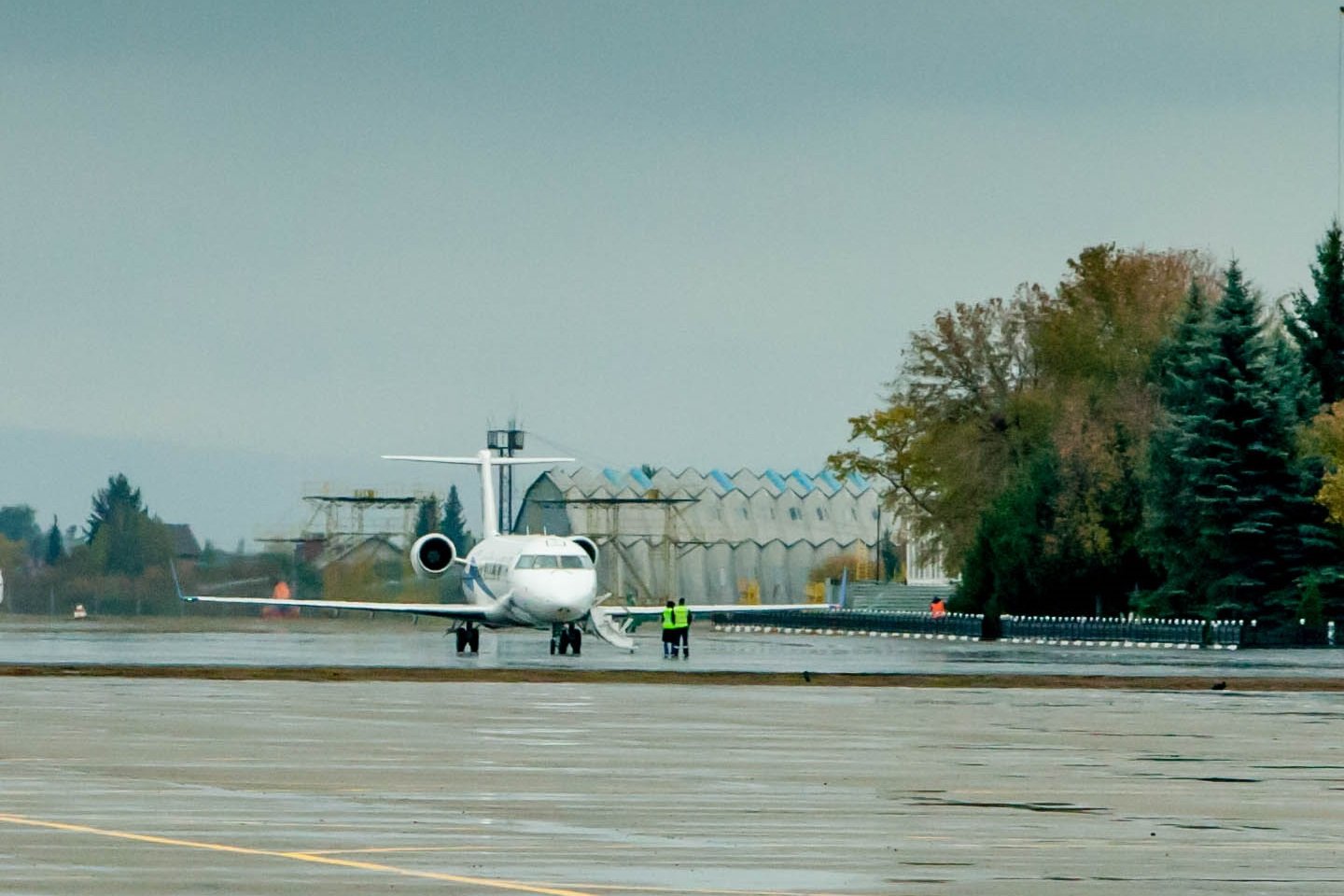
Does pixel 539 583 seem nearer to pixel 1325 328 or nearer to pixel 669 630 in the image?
pixel 669 630

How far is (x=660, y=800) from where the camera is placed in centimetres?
1702

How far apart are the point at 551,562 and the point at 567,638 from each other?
186 centimetres

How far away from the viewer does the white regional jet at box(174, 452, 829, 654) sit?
55.8 metres

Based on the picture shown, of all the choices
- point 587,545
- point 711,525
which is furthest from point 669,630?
point 711,525

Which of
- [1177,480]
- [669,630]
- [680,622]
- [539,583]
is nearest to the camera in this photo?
[539,583]

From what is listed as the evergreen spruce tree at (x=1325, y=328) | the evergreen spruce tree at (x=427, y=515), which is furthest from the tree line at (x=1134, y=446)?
the evergreen spruce tree at (x=427, y=515)

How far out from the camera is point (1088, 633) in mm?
78438

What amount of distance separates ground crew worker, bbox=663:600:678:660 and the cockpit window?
2.11 meters

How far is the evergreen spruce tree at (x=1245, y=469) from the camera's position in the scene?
77.8 metres

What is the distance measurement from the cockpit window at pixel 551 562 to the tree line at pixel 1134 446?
26.3m

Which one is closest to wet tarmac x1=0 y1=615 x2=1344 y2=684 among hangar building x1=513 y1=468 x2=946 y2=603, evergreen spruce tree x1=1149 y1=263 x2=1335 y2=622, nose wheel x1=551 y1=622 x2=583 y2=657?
nose wheel x1=551 y1=622 x2=583 y2=657

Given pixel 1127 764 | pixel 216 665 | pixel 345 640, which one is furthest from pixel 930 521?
pixel 1127 764

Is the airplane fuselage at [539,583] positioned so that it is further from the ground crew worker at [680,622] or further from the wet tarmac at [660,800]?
the wet tarmac at [660,800]

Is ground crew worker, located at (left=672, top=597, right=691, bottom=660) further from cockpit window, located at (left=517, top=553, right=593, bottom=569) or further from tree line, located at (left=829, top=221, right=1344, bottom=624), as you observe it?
tree line, located at (left=829, top=221, right=1344, bottom=624)
